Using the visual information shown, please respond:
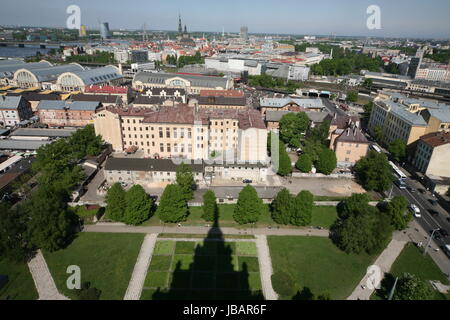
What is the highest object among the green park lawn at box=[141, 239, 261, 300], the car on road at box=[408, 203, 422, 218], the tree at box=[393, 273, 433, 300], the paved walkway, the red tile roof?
the red tile roof

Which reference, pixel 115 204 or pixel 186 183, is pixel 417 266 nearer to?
pixel 186 183

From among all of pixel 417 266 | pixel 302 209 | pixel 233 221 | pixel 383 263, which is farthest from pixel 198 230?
pixel 417 266

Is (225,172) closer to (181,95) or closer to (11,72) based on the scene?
(181,95)

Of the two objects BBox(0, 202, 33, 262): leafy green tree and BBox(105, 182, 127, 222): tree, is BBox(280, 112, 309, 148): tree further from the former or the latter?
BBox(0, 202, 33, 262): leafy green tree

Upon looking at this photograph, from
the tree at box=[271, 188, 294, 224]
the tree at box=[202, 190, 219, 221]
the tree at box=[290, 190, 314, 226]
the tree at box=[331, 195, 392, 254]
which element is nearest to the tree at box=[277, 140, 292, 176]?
the tree at box=[271, 188, 294, 224]

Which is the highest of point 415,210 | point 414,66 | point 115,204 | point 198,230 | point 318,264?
point 414,66

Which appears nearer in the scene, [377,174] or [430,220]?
[430,220]
